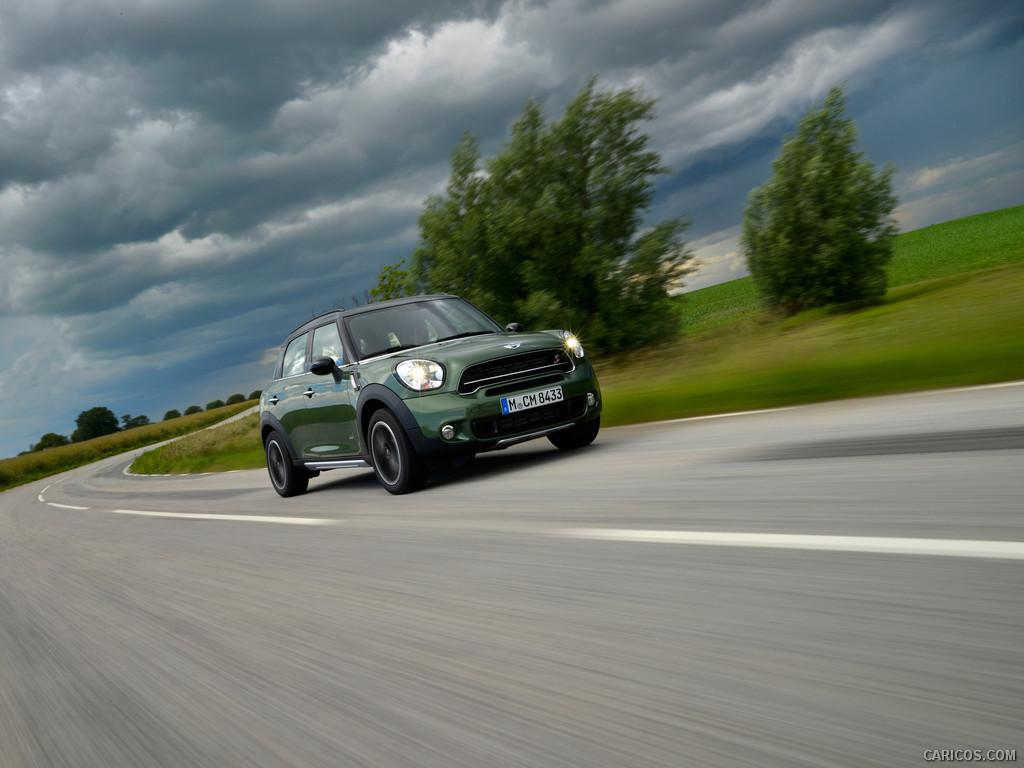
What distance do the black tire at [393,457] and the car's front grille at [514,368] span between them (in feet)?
2.28

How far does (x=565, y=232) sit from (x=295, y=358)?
603 inches

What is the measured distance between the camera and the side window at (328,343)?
26.6 feet

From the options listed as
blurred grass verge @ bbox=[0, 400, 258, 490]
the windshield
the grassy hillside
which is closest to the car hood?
the windshield

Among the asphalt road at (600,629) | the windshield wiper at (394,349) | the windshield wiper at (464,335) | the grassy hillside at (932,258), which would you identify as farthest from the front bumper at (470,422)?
the grassy hillside at (932,258)

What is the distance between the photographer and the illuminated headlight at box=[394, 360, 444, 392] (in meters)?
6.86

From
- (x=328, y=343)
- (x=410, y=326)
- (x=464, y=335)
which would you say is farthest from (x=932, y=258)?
(x=328, y=343)

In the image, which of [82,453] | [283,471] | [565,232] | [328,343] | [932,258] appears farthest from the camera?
[82,453]

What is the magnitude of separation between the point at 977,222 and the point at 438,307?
80457mm

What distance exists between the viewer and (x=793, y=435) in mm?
6258

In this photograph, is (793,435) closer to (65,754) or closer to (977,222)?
(65,754)

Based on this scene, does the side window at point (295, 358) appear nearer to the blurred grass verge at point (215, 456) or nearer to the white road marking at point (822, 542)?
the white road marking at point (822, 542)

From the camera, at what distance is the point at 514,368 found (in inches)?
277

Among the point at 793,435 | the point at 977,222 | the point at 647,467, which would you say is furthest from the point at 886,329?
the point at 977,222

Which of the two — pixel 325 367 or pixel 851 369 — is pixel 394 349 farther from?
pixel 851 369
